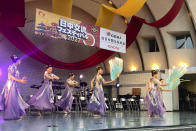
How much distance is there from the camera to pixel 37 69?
1343cm

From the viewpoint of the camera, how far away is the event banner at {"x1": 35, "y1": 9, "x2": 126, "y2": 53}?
300 inches

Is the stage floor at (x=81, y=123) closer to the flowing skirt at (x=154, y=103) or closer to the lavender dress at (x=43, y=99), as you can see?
the lavender dress at (x=43, y=99)

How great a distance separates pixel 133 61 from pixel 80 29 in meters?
6.65

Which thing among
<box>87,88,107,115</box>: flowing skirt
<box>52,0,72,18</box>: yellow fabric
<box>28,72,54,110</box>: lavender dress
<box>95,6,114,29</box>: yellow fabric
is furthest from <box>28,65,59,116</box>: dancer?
<box>95,6,114,29</box>: yellow fabric

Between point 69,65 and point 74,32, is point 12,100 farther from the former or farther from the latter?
point 69,65

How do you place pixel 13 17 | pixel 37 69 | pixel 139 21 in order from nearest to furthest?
1. pixel 13 17
2. pixel 139 21
3. pixel 37 69

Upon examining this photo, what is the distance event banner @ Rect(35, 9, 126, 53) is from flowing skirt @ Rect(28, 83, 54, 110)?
1.72 m

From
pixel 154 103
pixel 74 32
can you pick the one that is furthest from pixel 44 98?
pixel 154 103

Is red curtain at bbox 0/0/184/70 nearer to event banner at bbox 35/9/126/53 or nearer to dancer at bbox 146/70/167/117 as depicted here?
event banner at bbox 35/9/126/53

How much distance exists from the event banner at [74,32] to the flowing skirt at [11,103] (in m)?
2.11

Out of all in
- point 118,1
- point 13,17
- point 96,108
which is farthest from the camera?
point 118,1

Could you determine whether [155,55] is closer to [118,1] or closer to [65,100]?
[118,1]

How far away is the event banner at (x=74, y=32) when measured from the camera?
7629mm

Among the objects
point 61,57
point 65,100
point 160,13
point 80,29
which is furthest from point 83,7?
point 65,100
